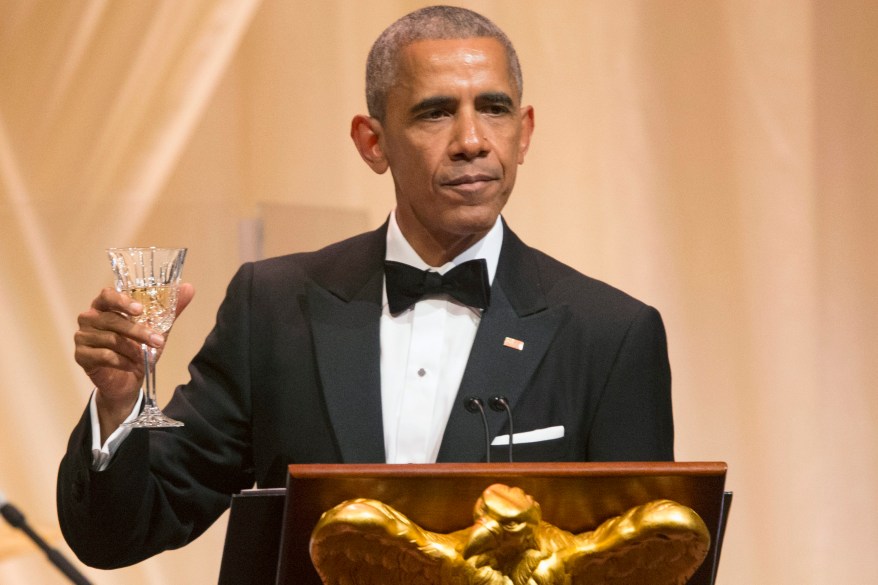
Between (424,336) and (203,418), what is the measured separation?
1.16 ft

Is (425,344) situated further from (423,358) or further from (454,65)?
(454,65)

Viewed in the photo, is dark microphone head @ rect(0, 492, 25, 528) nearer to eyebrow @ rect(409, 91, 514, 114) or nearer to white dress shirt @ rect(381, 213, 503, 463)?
white dress shirt @ rect(381, 213, 503, 463)

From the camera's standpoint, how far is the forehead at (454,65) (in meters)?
1.88

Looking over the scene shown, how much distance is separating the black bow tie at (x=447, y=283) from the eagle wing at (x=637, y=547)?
650 mm

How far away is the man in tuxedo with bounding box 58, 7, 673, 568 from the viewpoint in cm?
184

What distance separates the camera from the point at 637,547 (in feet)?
4.42

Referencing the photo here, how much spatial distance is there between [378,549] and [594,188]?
5.95 feet

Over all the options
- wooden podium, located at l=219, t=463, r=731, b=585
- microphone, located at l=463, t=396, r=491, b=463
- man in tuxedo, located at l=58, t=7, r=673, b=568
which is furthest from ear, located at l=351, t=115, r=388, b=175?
wooden podium, located at l=219, t=463, r=731, b=585

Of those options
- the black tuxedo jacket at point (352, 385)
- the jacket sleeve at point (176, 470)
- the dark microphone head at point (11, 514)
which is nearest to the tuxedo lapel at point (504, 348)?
the black tuxedo jacket at point (352, 385)

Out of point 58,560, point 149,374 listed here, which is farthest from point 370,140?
point 58,560

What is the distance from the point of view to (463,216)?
1.86m

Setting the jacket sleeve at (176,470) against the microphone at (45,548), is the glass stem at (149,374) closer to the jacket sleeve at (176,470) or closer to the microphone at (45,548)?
the jacket sleeve at (176,470)

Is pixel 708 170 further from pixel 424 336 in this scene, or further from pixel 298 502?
pixel 298 502

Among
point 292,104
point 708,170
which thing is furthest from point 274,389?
point 708,170
